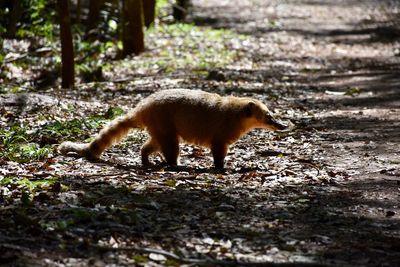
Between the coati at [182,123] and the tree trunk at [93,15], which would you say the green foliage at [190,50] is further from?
the coati at [182,123]

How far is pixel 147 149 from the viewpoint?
9.42 meters

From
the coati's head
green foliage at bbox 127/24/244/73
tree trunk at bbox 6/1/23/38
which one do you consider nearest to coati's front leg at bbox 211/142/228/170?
the coati's head

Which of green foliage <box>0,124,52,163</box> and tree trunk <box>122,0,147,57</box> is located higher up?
tree trunk <box>122,0,147,57</box>

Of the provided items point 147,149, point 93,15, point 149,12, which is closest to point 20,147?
point 147,149

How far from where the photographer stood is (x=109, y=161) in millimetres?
9367

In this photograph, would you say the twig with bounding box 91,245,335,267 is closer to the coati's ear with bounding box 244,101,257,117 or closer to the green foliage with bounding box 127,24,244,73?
the coati's ear with bounding box 244,101,257,117

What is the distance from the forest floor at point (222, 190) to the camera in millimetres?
6148

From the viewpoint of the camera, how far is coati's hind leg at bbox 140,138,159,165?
935 centimetres

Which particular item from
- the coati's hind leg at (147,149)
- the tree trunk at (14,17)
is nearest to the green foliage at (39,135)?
the coati's hind leg at (147,149)

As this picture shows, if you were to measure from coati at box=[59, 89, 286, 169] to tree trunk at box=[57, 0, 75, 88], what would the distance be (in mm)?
5686

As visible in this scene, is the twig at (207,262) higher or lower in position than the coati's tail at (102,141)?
lower

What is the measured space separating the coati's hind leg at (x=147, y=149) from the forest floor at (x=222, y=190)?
171mm

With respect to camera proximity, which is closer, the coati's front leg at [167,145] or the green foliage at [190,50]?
the coati's front leg at [167,145]

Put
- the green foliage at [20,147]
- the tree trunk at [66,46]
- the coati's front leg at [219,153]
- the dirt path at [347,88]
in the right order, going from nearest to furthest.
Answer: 1. the dirt path at [347,88]
2. the green foliage at [20,147]
3. the coati's front leg at [219,153]
4. the tree trunk at [66,46]
